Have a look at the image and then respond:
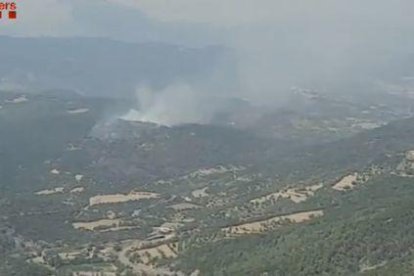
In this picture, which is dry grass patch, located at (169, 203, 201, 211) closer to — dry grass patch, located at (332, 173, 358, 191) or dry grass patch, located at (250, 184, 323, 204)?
dry grass patch, located at (250, 184, 323, 204)

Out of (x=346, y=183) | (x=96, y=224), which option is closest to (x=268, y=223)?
(x=346, y=183)

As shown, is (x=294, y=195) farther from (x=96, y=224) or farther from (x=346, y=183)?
(x=96, y=224)

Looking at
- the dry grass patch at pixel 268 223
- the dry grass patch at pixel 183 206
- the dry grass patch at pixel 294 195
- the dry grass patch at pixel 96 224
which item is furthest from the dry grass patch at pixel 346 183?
the dry grass patch at pixel 96 224

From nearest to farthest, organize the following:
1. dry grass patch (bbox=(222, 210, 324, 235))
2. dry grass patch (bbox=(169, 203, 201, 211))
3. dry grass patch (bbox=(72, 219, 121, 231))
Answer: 1. dry grass patch (bbox=(222, 210, 324, 235))
2. dry grass patch (bbox=(72, 219, 121, 231))
3. dry grass patch (bbox=(169, 203, 201, 211))

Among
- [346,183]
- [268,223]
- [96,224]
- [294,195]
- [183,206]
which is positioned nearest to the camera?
[268,223]

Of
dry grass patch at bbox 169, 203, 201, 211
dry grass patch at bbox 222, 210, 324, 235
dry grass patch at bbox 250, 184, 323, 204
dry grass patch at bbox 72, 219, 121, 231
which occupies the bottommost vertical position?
dry grass patch at bbox 169, 203, 201, 211

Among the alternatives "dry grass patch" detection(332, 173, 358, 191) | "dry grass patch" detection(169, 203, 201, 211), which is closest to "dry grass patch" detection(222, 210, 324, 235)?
"dry grass patch" detection(332, 173, 358, 191)

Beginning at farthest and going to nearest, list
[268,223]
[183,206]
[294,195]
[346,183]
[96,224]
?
[183,206] → [294,195] → [96,224] → [346,183] → [268,223]

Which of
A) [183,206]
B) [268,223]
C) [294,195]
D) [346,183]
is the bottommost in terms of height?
[183,206]

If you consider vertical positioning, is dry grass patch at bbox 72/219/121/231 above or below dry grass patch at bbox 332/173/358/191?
below

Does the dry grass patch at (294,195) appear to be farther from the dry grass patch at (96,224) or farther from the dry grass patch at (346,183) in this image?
the dry grass patch at (96,224)

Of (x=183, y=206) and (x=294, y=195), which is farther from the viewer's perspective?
(x=183, y=206)

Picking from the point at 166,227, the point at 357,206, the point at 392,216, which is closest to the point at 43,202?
the point at 166,227
